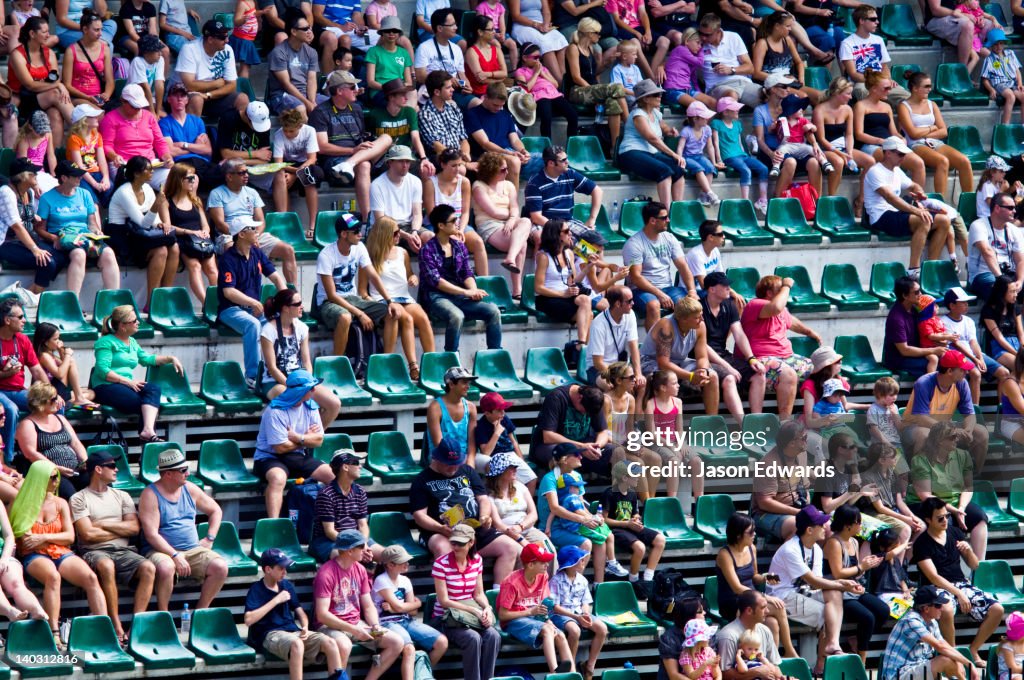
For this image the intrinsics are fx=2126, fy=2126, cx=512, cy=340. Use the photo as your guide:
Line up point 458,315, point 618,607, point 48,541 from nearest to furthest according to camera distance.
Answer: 1. point 48,541
2. point 618,607
3. point 458,315

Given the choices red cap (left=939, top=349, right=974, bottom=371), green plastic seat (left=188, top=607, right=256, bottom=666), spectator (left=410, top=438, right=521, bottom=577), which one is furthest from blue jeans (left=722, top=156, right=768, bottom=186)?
green plastic seat (left=188, top=607, right=256, bottom=666)

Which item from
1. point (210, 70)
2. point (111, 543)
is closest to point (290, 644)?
point (111, 543)

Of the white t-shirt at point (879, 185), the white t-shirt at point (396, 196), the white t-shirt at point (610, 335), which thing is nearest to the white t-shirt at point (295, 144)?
the white t-shirt at point (396, 196)

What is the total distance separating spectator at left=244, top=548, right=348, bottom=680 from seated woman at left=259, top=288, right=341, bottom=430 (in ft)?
5.20

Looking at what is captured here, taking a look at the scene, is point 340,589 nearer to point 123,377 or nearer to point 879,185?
point 123,377

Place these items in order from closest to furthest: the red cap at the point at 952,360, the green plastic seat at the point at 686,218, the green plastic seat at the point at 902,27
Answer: the red cap at the point at 952,360
the green plastic seat at the point at 686,218
the green plastic seat at the point at 902,27

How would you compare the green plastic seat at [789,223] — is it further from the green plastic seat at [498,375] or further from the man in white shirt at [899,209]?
the green plastic seat at [498,375]

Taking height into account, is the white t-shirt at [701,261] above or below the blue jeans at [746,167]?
below

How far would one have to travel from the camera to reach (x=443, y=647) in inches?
546

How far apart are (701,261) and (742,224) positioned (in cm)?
140

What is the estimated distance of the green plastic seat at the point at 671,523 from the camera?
15266 mm

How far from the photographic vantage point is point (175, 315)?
15.7 meters

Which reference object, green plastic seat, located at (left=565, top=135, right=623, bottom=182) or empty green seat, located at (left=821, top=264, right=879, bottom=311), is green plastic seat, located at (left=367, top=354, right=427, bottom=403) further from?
empty green seat, located at (left=821, top=264, right=879, bottom=311)

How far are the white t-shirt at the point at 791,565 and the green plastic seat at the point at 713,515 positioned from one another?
59 cm
